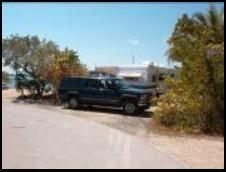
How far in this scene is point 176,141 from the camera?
12.3 m

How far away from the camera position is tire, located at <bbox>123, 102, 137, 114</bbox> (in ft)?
65.6

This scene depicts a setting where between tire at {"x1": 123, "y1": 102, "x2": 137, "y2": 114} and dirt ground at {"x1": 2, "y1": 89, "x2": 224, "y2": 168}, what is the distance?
2.50 feet

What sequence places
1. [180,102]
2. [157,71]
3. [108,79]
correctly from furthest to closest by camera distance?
[157,71] < [108,79] < [180,102]

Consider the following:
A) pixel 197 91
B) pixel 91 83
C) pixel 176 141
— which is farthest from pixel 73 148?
pixel 91 83

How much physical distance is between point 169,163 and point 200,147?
8.42 ft

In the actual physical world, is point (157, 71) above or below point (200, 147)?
above

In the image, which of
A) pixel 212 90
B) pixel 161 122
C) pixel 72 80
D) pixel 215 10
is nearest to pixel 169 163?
pixel 212 90

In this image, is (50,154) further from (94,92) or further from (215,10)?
(215,10)

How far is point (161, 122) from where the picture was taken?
1565cm

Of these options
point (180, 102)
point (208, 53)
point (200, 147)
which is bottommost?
point (200, 147)

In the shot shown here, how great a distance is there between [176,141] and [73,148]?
3.26 m

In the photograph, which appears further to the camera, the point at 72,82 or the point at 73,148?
the point at 72,82

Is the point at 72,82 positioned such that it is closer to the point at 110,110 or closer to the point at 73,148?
the point at 110,110

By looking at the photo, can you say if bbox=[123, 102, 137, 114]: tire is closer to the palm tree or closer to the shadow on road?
the shadow on road
